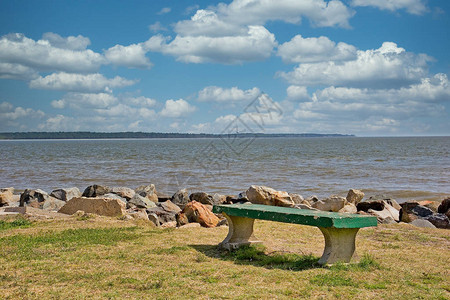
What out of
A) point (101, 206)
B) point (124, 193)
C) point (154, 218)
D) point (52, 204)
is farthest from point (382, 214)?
point (52, 204)

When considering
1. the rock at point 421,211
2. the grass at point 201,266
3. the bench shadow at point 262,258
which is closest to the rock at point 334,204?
the rock at point 421,211

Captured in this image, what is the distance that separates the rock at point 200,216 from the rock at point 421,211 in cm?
568

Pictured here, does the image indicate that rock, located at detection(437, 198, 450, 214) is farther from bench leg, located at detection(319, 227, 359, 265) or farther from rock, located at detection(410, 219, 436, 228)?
bench leg, located at detection(319, 227, 359, 265)

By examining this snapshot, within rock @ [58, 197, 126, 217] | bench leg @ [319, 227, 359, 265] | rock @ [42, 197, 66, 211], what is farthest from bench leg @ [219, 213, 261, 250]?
rock @ [42, 197, 66, 211]

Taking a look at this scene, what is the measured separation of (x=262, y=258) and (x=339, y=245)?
1173mm

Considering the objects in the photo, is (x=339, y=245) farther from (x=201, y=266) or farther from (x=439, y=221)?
(x=439, y=221)

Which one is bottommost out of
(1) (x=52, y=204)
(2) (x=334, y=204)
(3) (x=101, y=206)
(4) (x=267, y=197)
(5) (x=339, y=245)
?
(1) (x=52, y=204)

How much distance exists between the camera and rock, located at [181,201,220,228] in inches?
441

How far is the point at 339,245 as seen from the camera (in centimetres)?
685

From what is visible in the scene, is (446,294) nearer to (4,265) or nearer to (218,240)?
(218,240)

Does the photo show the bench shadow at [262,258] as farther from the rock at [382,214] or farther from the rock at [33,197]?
the rock at [33,197]

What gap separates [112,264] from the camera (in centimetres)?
693

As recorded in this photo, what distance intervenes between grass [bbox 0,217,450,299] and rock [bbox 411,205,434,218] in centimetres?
346

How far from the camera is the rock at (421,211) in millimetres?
13414
